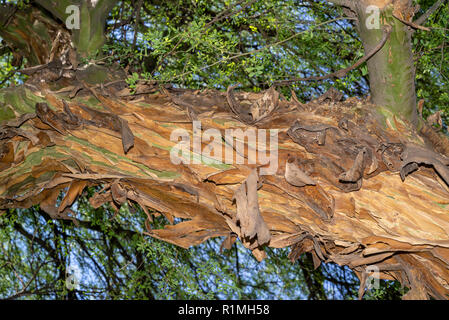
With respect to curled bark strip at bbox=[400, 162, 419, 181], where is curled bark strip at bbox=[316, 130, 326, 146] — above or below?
above

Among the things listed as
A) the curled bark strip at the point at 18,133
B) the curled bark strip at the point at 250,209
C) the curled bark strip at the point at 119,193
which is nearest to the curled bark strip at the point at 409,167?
the curled bark strip at the point at 250,209

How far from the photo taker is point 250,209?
1.88 meters

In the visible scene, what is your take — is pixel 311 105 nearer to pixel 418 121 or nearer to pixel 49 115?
pixel 418 121

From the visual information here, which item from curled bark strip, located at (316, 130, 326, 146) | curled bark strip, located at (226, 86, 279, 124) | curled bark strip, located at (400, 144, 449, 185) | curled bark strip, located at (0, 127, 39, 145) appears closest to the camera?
curled bark strip, located at (400, 144, 449, 185)

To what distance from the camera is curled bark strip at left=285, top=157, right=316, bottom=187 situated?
1.92 meters

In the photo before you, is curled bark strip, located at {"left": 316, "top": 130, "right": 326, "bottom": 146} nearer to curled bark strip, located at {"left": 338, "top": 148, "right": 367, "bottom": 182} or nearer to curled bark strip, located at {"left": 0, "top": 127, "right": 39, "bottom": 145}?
curled bark strip, located at {"left": 338, "top": 148, "right": 367, "bottom": 182}

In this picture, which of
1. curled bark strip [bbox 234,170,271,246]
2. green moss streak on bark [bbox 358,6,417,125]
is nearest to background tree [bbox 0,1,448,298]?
green moss streak on bark [bbox 358,6,417,125]

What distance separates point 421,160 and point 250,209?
0.74 m

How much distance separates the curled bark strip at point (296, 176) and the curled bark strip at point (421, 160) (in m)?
0.39

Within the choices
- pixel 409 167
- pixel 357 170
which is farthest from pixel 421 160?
pixel 357 170

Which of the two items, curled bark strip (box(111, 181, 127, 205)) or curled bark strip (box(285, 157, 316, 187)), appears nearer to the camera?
curled bark strip (box(285, 157, 316, 187))

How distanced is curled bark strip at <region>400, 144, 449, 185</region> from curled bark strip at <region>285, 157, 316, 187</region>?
0.39 meters

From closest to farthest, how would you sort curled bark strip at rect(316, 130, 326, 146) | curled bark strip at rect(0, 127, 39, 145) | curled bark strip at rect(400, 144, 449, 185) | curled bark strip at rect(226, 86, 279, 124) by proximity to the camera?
1. curled bark strip at rect(400, 144, 449, 185)
2. curled bark strip at rect(316, 130, 326, 146)
3. curled bark strip at rect(226, 86, 279, 124)
4. curled bark strip at rect(0, 127, 39, 145)

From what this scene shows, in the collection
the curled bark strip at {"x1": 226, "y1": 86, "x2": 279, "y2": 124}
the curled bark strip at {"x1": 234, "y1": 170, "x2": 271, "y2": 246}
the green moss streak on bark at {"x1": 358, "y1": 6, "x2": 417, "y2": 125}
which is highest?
the green moss streak on bark at {"x1": 358, "y1": 6, "x2": 417, "y2": 125}
